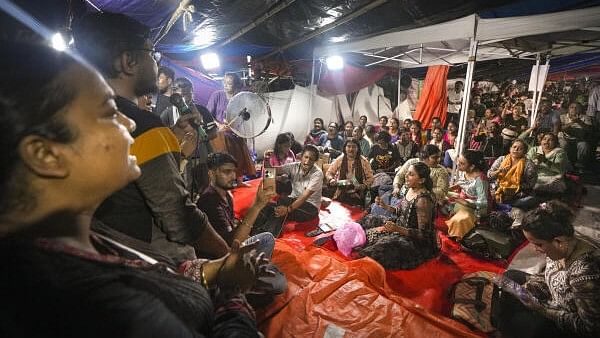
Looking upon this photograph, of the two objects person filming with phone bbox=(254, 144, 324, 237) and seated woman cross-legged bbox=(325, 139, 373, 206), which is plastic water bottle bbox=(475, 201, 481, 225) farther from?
person filming with phone bbox=(254, 144, 324, 237)

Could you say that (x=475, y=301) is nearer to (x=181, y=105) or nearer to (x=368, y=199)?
(x=368, y=199)

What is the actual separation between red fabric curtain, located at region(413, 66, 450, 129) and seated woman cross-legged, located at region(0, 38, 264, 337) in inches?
454

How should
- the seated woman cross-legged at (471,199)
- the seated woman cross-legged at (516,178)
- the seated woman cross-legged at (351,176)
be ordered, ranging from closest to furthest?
the seated woman cross-legged at (471,199) → the seated woman cross-legged at (516,178) → the seated woman cross-legged at (351,176)

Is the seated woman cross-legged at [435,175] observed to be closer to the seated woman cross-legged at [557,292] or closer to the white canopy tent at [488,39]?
the white canopy tent at [488,39]

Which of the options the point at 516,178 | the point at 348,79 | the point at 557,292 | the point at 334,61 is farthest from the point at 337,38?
the point at 557,292

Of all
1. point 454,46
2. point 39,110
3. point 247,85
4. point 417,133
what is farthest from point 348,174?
point 39,110

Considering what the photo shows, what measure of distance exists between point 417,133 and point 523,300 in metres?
6.49

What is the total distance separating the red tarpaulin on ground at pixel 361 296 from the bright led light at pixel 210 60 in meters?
6.88

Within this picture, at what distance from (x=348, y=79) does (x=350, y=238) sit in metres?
8.95

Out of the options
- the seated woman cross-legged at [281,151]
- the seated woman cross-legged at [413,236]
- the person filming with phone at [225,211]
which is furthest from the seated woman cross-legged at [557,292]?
the seated woman cross-legged at [281,151]

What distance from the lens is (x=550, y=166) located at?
20.2 feet

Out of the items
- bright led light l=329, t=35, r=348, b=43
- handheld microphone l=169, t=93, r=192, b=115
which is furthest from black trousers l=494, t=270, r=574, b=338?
bright led light l=329, t=35, r=348, b=43

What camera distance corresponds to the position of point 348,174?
6.28 meters

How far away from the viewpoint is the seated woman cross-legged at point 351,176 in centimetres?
604
